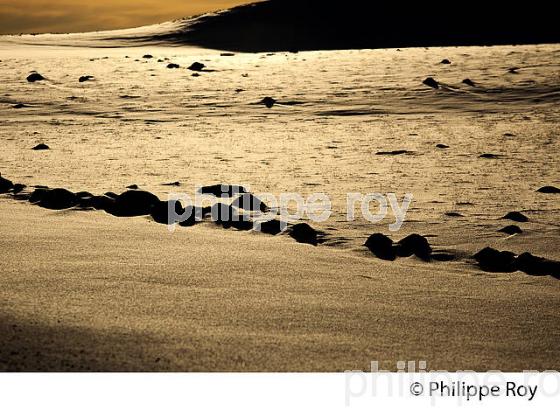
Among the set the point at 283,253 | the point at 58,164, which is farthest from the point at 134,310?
the point at 58,164

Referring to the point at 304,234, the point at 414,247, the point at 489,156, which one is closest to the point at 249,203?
the point at 304,234

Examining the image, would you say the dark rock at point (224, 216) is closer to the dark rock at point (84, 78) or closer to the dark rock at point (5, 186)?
the dark rock at point (5, 186)

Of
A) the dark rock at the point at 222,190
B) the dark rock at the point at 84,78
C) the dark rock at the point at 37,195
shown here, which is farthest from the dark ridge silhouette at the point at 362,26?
the dark rock at the point at 37,195

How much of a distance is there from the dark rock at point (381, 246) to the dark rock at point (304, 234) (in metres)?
0.28

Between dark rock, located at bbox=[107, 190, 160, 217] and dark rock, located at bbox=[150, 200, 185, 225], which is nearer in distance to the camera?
dark rock, located at bbox=[150, 200, 185, 225]

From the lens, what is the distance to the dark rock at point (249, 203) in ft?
15.9

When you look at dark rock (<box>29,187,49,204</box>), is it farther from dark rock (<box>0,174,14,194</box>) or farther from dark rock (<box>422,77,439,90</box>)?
dark rock (<box>422,77,439,90</box>)

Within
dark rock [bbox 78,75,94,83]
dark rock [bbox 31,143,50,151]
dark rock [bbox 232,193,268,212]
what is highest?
dark rock [bbox 78,75,94,83]

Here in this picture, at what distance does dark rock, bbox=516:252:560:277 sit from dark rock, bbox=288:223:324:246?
99cm

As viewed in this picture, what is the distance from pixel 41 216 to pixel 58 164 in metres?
2.64

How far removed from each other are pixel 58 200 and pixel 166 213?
67 centimetres

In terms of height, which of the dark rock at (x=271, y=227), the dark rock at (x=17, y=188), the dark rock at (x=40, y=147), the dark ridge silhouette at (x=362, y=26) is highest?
the dark ridge silhouette at (x=362, y=26)

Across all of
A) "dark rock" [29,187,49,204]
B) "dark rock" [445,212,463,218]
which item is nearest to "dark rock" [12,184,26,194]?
"dark rock" [29,187,49,204]

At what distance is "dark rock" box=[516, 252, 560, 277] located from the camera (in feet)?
11.6
